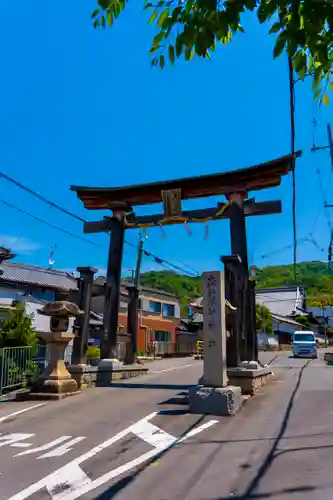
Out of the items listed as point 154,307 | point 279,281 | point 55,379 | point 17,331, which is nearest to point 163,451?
point 55,379

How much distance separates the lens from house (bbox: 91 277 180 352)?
3697 centimetres

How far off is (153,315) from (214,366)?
3244 cm

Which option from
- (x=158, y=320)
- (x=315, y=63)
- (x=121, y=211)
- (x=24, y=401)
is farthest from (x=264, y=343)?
(x=315, y=63)

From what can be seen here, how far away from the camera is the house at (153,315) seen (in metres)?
37.0

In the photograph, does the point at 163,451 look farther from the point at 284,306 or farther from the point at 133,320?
the point at 284,306

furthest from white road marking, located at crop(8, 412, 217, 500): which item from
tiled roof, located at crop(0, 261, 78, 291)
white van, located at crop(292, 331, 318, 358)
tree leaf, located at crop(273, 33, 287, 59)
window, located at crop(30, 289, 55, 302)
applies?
white van, located at crop(292, 331, 318, 358)

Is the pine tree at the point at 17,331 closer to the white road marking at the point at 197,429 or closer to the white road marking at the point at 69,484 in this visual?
the white road marking at the point at 197,429

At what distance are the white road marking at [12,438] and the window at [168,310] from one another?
118 ft

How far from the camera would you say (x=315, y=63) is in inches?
143

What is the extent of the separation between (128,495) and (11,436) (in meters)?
3.57

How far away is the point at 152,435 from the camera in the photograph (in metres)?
6.82

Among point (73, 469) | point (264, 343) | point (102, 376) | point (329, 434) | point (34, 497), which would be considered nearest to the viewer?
point (34, 497)

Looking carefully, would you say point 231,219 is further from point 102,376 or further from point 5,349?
point 5,349

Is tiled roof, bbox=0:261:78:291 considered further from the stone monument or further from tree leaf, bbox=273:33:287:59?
tree leaf, bbox=273:33:287:59
